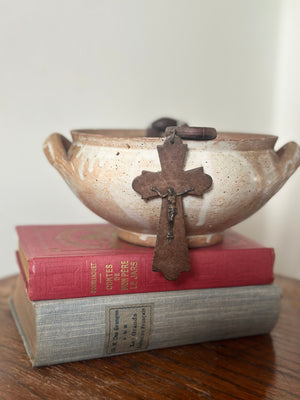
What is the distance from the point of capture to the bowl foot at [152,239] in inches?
30.2

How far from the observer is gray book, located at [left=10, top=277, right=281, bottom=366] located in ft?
2.21

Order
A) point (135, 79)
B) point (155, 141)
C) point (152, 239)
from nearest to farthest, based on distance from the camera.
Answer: point (155, 141) < point (152, 239) < point (135, 79)

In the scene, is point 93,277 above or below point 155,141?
below

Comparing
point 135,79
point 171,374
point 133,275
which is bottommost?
point 171,374

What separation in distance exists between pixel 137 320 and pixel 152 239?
0.13 meters

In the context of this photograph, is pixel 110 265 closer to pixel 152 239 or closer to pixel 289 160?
pixel 152 239

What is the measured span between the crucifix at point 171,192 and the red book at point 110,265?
4 cm

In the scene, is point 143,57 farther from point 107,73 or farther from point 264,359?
point 264,359

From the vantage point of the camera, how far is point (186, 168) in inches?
26.3

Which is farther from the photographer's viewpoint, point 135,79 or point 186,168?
point 135,79

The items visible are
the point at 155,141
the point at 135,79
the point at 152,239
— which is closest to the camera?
the point at 155,141

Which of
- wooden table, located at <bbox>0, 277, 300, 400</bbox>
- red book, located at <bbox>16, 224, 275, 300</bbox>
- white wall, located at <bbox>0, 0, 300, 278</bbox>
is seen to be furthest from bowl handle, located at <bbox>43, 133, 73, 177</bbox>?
white wall, located at <bbox>0, 0, 300, 278</bbox>

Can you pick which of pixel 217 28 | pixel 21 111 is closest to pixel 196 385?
pixel 21 111

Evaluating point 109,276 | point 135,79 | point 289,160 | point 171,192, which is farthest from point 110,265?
point 135,79
